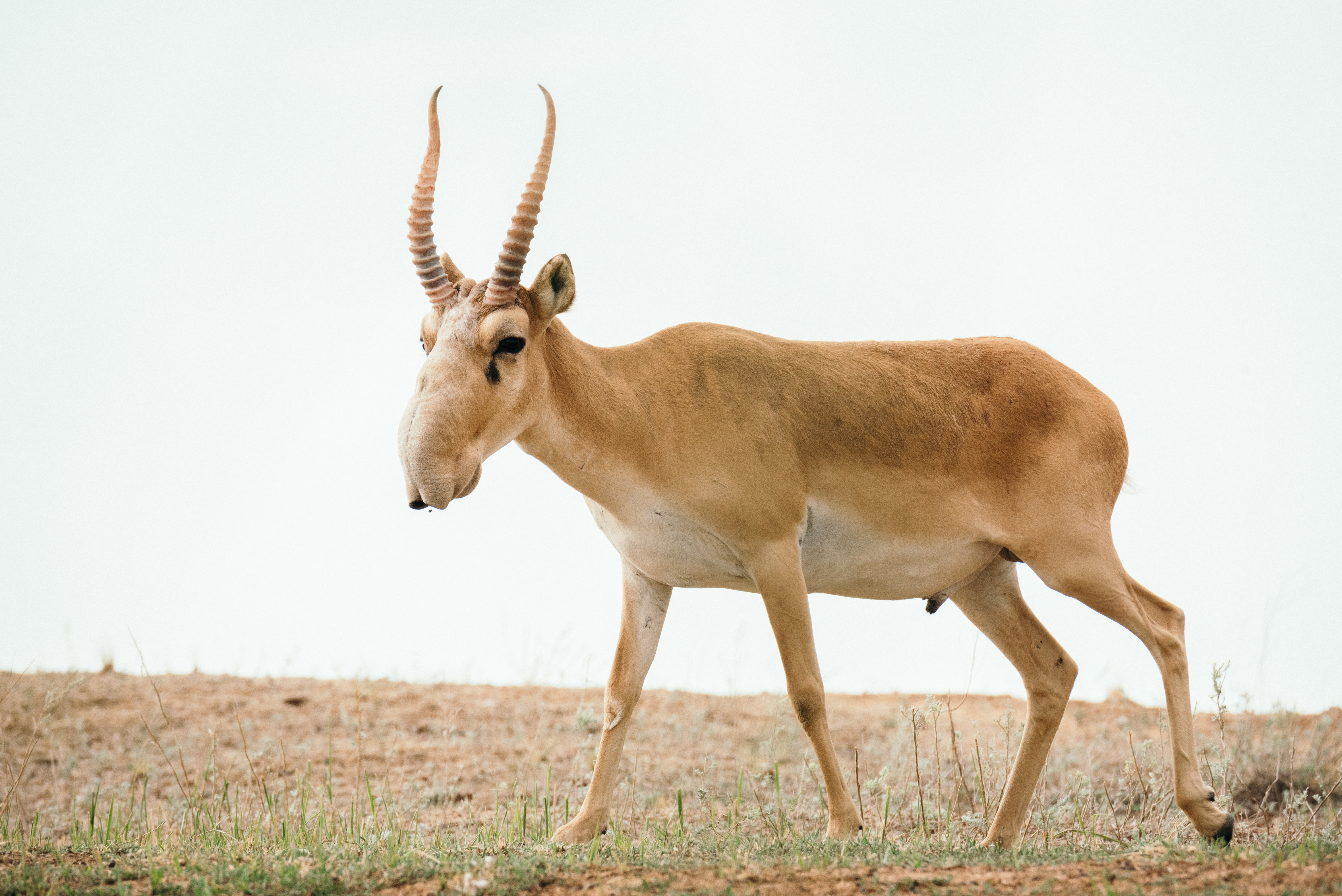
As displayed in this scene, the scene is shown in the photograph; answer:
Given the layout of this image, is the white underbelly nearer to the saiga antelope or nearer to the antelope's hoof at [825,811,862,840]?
the saiga antelope

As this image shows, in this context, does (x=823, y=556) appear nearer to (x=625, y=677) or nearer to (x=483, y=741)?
(x=625, y=677)

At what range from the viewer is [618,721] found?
233 inches

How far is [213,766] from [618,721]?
256 centimetres

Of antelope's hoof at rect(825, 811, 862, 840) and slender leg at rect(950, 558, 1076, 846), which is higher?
slender leg at rect(950, 558, 1076, 846)

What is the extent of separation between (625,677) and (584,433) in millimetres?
1333

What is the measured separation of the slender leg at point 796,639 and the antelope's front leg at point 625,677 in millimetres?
786

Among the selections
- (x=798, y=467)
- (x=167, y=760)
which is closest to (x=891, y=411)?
(x=798, y=467)

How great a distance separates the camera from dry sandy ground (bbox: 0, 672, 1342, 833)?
894 cm

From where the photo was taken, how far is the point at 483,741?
1106 centimetres

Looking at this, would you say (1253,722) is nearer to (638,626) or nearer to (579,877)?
(638,626)

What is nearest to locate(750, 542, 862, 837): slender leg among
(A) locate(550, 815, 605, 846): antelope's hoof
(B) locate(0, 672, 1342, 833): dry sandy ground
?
(A) locate(550, 815, 605, 846): antelope's hoof

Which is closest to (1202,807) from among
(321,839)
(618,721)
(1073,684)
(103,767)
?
(1073,684)

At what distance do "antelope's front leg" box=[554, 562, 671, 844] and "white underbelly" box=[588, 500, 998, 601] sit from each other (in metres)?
0.14

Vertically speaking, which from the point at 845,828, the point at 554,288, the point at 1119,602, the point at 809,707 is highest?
the point at 554,288
